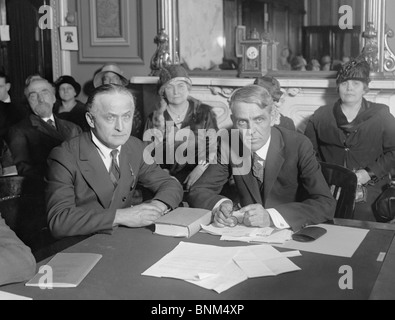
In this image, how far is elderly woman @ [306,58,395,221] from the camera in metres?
4.06

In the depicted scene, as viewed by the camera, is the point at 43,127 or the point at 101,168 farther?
the point at 43,127

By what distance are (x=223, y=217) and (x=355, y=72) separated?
245 cm

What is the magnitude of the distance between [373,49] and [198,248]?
318 cm

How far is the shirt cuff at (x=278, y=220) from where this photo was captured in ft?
7.14

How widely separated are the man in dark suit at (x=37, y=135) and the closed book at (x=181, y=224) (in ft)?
6.08

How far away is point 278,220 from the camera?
2.19m

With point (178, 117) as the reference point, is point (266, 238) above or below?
below

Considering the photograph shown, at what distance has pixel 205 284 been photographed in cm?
162

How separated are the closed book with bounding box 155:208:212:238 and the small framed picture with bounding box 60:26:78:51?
162 inches

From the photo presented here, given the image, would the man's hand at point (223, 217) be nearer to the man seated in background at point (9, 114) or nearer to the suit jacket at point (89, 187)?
the suit jacket at point (89, 187)

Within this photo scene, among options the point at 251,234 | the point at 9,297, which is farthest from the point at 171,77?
the point at 9,297

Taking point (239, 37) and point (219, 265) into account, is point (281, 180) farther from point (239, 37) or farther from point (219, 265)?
point (239, 37)

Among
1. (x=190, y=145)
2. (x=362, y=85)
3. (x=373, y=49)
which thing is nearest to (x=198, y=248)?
(x=190, y=145)
